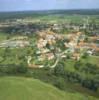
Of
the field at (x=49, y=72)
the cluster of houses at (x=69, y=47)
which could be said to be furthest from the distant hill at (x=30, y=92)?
the cluster of houses at (x=69, y=47)

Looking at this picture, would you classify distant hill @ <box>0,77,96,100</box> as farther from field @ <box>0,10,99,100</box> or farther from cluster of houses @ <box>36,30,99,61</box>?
cluster of houses @ <box>36,30,99,61</box>

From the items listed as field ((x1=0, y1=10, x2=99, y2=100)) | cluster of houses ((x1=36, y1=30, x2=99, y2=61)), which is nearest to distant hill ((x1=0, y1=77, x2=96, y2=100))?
field ((x1=0, y1=10, x2=99, y2=100))

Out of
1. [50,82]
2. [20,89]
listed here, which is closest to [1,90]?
[20,89]

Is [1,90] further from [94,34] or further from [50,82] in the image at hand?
[94,34]

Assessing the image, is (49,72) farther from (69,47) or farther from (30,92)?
(69,47)

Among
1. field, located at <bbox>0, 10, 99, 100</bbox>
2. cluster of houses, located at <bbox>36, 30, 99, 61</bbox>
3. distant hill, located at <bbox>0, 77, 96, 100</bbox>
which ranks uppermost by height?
distant hill, located at <bbox>0, 77, 96, 100</bbox>

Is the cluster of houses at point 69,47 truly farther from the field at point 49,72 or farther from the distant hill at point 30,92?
the distant hill at point 30,92

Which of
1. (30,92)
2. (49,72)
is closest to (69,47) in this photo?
(49,72)

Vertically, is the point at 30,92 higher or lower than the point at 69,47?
higher
